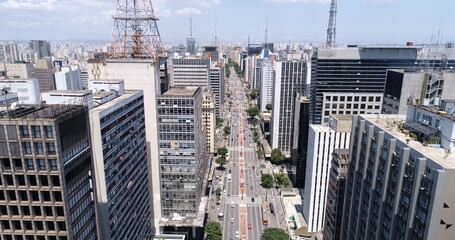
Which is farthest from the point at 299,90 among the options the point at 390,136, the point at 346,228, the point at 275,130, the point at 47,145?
the point at 47,145

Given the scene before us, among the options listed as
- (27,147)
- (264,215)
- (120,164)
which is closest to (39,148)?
(27,147)

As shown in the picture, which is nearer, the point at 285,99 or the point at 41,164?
the point at 41,164

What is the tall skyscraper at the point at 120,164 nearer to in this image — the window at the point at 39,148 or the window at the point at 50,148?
the window at the point at 50,148

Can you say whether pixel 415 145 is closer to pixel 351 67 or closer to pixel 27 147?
pixel 27 147

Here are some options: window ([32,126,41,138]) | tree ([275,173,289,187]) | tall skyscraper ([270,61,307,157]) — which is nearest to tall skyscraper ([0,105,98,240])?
window ([32,126,41,138])

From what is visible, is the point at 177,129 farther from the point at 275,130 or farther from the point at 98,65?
the point at 275,130

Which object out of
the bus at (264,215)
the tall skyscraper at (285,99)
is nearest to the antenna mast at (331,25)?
the tall skyscraper at (285,99)

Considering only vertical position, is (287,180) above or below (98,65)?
below
